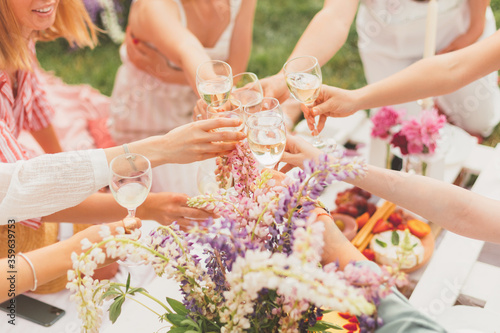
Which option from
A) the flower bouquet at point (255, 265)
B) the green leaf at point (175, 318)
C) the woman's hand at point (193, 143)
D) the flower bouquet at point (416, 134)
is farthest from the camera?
the flower bouquet at point (416, 134)

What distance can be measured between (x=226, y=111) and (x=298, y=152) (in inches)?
9.5

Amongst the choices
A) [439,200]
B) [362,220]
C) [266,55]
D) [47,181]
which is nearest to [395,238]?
[362,220]

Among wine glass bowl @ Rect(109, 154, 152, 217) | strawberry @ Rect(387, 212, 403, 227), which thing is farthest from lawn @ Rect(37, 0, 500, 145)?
wine glass bowl @ Rect(109, 154, 152, 217)

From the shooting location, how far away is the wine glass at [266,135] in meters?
1.44

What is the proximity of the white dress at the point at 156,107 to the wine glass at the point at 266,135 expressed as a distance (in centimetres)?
129

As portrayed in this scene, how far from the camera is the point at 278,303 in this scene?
3.48 ft

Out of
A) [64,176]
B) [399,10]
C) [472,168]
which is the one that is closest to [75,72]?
[399,10]

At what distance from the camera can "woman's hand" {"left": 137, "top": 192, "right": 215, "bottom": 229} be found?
179 cm

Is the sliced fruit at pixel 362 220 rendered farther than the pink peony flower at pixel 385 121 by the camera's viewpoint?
No

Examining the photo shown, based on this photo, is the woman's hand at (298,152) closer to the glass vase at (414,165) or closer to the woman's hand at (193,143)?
the woman's hand at (193,143)

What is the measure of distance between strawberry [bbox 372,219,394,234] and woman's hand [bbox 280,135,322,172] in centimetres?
47

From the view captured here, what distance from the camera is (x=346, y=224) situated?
6.58ft

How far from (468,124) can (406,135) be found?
1438 millimetres

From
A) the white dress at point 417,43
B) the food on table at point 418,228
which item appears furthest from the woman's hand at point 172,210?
the white dress at point 417,43
